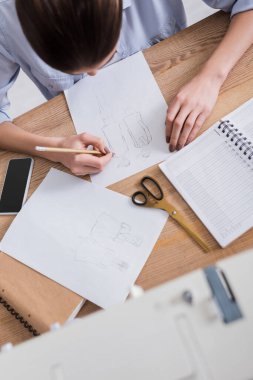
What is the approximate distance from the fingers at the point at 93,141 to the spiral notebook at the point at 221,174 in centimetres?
14

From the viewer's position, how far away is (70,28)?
1.72 ft

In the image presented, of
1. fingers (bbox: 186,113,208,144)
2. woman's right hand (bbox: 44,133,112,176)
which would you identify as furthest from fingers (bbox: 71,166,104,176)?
fingers (bbox: 186,113,208,144)

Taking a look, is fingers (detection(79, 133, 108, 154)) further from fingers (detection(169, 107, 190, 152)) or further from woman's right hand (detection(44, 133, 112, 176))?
fingers (detection(169, 107, 190, 152))

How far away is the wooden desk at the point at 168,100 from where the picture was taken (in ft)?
2.25

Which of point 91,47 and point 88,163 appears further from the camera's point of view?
point 88,163

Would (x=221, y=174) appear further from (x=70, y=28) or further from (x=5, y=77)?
(x=5, y=77)

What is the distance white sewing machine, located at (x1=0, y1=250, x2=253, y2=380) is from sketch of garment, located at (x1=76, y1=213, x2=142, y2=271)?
30 centimetres

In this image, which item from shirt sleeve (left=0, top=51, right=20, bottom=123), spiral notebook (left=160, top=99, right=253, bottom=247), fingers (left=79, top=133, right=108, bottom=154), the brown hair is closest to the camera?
the brown hair

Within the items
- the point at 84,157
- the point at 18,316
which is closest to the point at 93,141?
the point at 84,157

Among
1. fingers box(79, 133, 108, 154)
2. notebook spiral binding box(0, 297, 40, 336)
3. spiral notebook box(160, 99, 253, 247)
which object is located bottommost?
notebook spiral binding box(0, 297, 40, 336)

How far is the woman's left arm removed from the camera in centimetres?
75

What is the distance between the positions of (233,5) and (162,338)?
76cm

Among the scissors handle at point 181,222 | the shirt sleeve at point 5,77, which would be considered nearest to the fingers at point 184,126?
the scissors handle at point 181,222

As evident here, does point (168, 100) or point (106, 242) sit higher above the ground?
point (168, 100)
